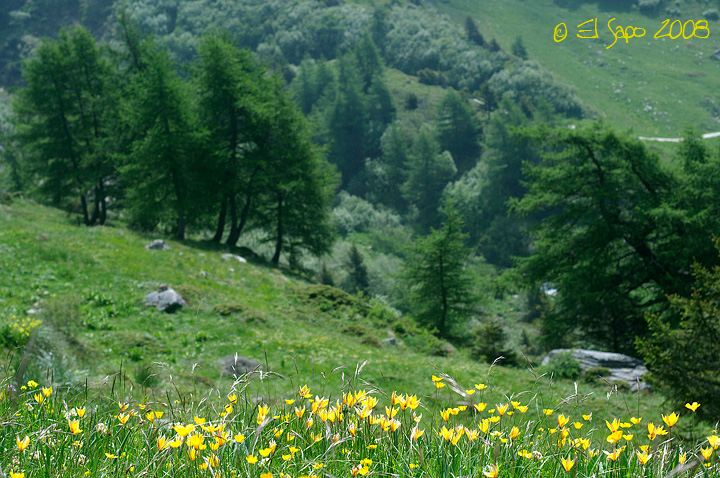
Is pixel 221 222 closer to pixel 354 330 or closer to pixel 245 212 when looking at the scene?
pixel 245 212

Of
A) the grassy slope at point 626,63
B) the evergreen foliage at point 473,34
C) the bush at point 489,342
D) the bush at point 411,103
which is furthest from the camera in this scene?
the evergreen foliage at point 473,34

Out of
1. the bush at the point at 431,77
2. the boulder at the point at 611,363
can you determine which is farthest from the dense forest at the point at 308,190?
the bush at the point at 431,77

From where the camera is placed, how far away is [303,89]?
340 feet

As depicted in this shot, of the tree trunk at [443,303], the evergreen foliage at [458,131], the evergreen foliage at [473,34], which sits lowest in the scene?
Result: the tree trunk at [443,303]

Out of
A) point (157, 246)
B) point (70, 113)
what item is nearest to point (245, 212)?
point (157, 246)

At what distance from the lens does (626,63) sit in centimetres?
11150

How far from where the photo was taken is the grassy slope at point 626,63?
93.7m

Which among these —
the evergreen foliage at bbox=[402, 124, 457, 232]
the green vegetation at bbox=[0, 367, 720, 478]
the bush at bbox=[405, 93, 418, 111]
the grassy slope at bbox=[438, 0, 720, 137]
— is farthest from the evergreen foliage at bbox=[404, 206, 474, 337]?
the bush at bbox=[405, 93, 418, 111]

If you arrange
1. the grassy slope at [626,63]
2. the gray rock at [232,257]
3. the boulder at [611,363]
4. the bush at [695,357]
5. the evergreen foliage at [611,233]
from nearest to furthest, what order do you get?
the bush at [695,357]
the boulder at [611,363]
the evergreen foliage at [611,233]
the gray rock at [232,257]
the grassy slope at [626,63]

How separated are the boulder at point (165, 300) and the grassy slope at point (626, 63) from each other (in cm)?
8757

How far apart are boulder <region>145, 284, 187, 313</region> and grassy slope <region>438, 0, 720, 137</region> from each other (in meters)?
87.6

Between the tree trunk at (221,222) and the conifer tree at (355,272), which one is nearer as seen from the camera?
the tree trunk at (221,222)

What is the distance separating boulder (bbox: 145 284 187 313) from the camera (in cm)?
1352

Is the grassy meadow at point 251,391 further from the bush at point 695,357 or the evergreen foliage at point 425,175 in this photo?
the evergreen foliage at point 425,175
